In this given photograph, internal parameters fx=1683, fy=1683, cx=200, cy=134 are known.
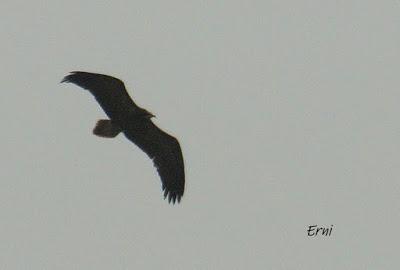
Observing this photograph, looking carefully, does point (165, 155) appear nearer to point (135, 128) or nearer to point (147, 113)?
point (135, 128)

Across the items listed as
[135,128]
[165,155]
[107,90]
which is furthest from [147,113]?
[165,155]

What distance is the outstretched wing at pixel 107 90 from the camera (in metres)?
27.9

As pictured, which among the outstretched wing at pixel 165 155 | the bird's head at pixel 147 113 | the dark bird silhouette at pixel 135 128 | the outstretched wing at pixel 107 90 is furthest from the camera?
the outstretched wing at pixel 165 155

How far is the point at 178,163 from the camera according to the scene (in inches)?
1160

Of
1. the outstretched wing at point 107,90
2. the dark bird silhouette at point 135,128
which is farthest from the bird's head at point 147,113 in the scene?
the outstretched wing at point 107,90

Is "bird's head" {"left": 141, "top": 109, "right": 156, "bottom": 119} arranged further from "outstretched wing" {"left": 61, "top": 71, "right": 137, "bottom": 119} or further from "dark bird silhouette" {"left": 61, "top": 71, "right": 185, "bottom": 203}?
"outstretched wing" {"left": 61, "top": 71, "right": 137, "bottom": 119}

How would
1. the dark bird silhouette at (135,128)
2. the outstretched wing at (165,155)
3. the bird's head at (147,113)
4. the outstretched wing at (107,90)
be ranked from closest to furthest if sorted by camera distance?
the outstretched wing at (107,90), the dark bird silhouette at (135,128), the bird's head at (147,113), the outstretched wing at (165,155)

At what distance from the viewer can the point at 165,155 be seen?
96.7 feet

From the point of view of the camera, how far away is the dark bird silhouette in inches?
1104

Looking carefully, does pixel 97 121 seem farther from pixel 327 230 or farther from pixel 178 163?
pixel 327 230

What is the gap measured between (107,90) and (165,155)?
6.36ft

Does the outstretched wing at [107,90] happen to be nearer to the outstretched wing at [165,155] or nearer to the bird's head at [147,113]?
→ the bird's head at [147,113]

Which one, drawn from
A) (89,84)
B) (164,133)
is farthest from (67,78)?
(164,133)

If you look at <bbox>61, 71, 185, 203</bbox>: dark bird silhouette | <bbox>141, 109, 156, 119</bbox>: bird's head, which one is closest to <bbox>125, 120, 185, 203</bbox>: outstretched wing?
<bbox>61, 71, 185, 203</bbox>: dark bird silhouette
